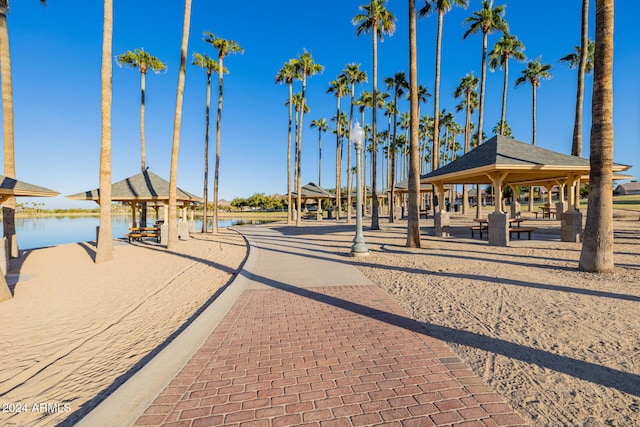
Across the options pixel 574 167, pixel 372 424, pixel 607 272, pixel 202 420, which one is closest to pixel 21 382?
pixel 202 420

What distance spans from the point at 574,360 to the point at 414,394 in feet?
6.76

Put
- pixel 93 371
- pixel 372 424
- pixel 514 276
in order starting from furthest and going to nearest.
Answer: pixel 514 276 → pixel 93 371 → pixel 372 424

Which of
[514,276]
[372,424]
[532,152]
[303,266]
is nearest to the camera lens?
[372,424]

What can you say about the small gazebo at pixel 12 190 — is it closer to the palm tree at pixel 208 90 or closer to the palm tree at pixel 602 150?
the palm tree at pixel 208 90

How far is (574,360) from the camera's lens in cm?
330

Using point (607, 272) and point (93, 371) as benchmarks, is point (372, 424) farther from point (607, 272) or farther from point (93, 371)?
point (607, 272)

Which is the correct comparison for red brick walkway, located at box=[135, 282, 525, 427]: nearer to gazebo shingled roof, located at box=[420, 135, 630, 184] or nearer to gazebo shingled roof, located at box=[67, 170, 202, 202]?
gazebo shingled roof, located at box=[420, 135, 630, 184]

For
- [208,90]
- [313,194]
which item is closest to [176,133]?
[208,90]

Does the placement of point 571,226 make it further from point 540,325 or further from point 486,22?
point 486,22

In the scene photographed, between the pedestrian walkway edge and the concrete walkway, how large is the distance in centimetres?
1

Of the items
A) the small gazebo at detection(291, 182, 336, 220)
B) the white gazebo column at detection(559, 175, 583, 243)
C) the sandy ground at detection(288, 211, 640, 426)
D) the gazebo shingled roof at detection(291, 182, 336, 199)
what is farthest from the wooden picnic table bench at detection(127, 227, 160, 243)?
the white gazebo column at detection(559, 175, 583, 243)

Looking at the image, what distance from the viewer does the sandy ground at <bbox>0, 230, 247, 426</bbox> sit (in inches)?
122

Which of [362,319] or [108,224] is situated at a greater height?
[108,224]

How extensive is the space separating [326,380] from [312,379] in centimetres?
15
